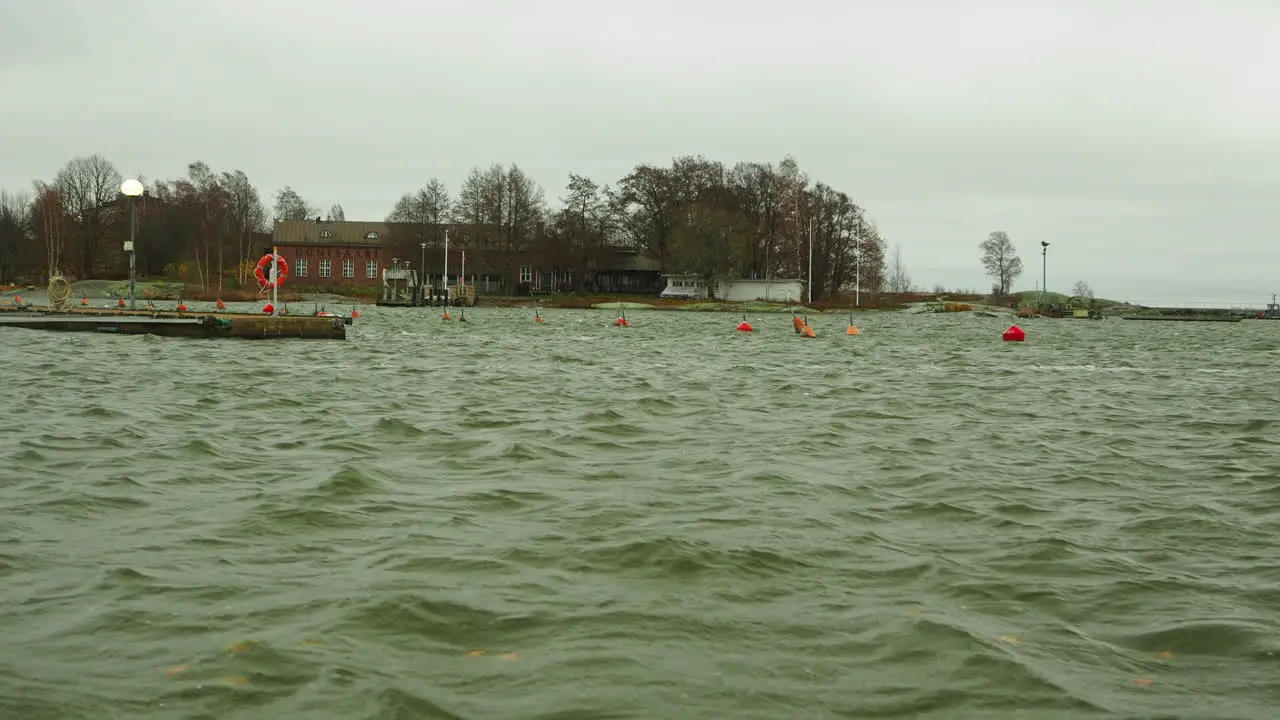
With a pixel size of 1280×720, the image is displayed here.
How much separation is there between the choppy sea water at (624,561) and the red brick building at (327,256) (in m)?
104

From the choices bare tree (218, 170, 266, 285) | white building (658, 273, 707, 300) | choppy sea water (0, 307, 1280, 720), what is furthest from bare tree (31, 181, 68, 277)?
choppy sea water (0, 307, 1280, 720)

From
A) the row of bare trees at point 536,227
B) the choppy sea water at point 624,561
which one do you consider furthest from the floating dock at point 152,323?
the row of bare trees at point 536,227

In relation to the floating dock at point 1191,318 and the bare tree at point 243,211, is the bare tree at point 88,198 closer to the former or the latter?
the bare tree at point 243,211

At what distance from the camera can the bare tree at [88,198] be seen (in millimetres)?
104938

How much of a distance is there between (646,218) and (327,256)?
38.8m

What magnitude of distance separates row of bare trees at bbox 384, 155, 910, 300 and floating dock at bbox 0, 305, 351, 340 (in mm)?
67371

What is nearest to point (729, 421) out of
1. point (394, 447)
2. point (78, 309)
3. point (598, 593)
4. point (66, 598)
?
point (394, 447)

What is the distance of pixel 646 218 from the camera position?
330 feet

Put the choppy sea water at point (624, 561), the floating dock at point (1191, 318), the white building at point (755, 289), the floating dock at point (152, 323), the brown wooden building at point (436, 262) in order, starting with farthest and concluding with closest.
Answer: the brown wooden building at point (436, 262)
the white building at point (755, 289)
the floating dock at point (1191, 318)
the floating dock at point (152, 323)
the choppy sea water at point (624, 561)

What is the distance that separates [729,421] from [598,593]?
8.76m

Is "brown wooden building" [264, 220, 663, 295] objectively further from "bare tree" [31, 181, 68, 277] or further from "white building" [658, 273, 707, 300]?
"bare tree" [31, 181, 68, 277]

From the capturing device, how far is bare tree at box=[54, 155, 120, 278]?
344 feet

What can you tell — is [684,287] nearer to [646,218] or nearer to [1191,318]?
[646,218]

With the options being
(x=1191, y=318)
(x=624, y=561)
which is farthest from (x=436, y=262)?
(x=624, y=561)
